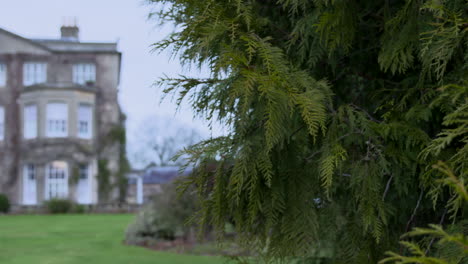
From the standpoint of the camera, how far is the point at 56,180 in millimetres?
29125

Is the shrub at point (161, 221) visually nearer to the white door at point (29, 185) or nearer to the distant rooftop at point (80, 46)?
the white door at point (29, 185)

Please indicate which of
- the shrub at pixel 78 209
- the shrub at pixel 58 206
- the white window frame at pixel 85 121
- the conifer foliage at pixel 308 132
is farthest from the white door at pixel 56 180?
the conifer foliage at pixel 308 132

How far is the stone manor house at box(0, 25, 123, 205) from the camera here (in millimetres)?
29156

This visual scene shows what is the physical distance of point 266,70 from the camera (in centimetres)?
239

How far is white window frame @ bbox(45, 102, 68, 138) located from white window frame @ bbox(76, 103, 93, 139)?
2.65 ft

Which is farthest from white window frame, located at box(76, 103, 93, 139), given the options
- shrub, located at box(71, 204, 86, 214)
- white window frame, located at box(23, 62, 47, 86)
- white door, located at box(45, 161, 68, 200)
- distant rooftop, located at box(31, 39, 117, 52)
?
shrub, located at box(71, 204, 86, 214)

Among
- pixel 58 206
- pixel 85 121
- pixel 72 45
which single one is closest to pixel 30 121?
pixel 85 121

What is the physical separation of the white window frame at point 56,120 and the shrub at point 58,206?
15.0 ft

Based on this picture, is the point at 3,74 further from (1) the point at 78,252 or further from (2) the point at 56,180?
(1) the point at 78,252

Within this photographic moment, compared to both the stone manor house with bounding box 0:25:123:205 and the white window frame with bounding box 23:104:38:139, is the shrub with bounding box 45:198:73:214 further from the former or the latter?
the white window frame with bounding box 23:104:38:139

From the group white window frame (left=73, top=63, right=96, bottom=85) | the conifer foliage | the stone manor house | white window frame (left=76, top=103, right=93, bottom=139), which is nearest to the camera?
the conifer foliage

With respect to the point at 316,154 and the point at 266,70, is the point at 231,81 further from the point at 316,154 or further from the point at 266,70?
the point at 316,154

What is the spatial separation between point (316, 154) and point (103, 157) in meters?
28.9

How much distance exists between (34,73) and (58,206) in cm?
905
